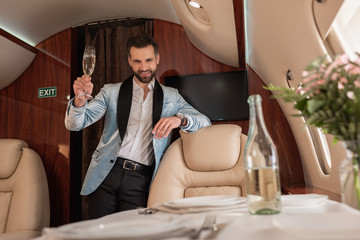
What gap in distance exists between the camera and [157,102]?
101 inches

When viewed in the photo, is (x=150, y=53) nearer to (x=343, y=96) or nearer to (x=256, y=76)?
(x=256, y=76)

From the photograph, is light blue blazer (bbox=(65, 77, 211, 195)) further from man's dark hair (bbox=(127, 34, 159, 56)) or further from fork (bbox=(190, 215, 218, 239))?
fork (bbox=(190, 215, 218, 239))

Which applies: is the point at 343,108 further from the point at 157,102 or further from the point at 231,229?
the point at 157,102

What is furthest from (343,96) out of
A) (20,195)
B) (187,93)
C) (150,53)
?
(20,195)

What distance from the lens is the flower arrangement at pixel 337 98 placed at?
30.6 inches

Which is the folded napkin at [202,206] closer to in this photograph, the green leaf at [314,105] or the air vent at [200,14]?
the green leaf at [314,105]

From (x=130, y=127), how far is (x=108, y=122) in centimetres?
18

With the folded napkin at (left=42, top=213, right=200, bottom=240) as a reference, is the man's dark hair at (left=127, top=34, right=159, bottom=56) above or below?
above

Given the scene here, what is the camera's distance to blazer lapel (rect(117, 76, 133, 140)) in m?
2.50

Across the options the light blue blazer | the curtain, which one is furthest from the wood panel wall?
the light blue blazer

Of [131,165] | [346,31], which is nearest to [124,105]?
[131,165]

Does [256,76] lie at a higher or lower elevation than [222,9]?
lower

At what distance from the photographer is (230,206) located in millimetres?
948

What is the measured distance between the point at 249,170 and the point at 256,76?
216cm
